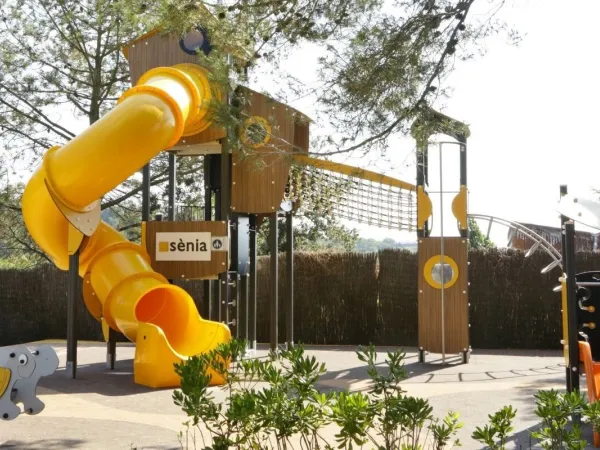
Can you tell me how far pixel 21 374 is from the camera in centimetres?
520

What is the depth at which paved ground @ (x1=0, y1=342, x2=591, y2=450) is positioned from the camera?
18.1 feet

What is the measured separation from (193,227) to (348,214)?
9.62ft

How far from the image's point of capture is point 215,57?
589cm

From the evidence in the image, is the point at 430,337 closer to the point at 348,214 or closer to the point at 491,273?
the point at 348,214

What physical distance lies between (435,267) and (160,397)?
464 cm

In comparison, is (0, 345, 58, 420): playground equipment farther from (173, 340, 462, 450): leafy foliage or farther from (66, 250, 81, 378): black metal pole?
(66, 250, 81, 378): black metal pole

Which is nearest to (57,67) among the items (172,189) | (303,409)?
(172,189)

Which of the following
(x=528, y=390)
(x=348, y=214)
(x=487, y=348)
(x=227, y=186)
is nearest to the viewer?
(x=528, y=390)

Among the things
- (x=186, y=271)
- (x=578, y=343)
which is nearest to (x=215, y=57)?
(x=578, y=343)

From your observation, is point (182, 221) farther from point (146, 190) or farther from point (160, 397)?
point (160, 397)

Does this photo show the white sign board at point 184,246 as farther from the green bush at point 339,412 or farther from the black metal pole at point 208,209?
the green bush at point 339,412

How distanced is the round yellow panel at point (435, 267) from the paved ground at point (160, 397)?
3.54 ft

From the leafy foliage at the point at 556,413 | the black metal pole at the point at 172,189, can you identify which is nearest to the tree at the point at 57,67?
the black metal pole at the point at 172,189

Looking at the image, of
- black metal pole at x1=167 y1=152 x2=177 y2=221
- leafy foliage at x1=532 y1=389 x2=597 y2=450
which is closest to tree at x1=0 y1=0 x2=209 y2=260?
black metal pole at x1=167 y1=152 x2=177 y2=221
